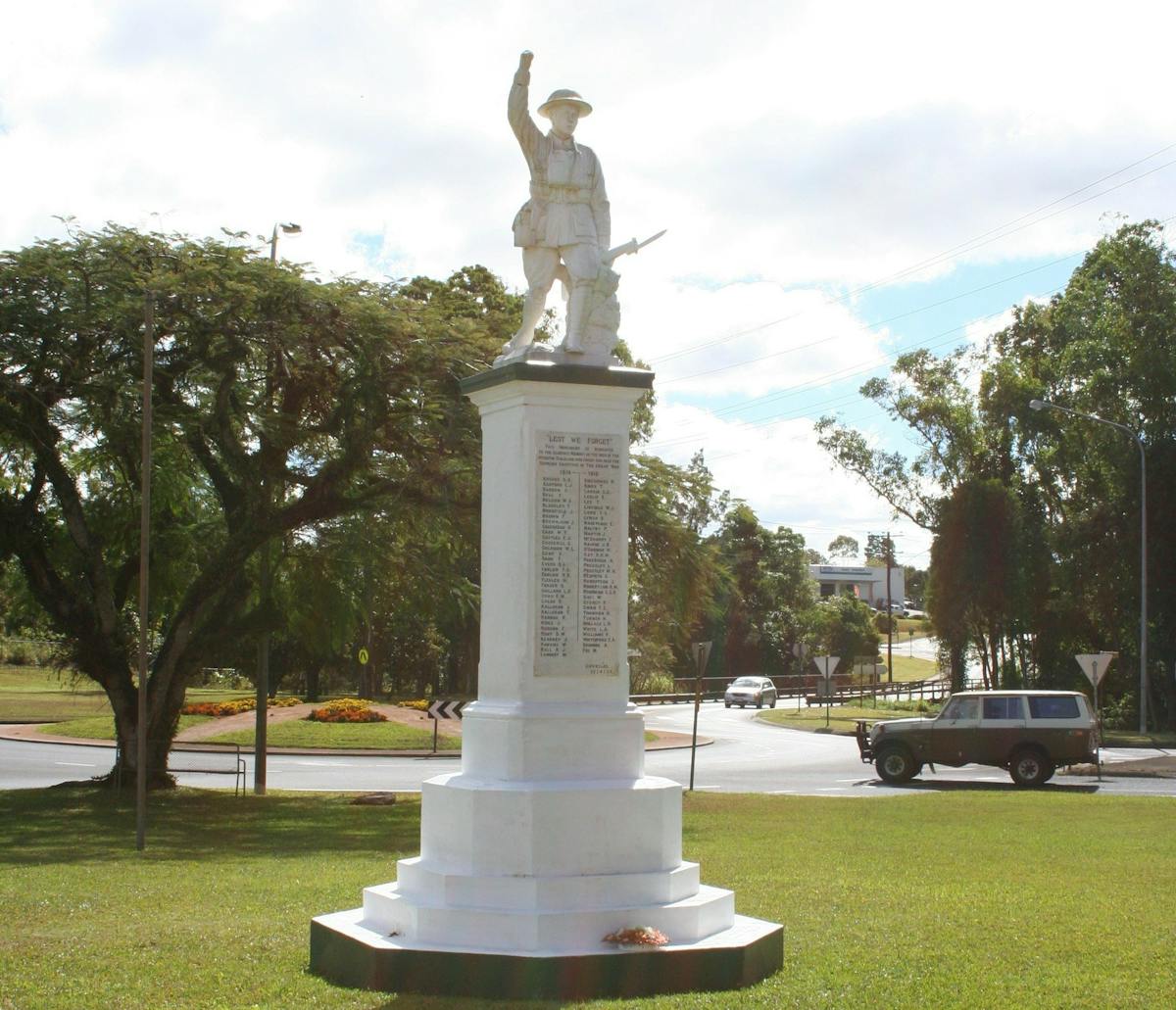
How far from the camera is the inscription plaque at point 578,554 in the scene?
353 inches

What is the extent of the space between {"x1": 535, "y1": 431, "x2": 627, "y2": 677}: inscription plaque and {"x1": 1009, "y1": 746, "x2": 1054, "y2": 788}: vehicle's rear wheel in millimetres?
20397

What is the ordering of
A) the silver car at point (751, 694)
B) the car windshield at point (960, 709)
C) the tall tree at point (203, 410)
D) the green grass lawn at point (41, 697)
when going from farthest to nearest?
the silver car at point (751, 694), the green grass lawn at point (41, 697), the car windshield at point (960, 709), the tall tree at point (203, 410)

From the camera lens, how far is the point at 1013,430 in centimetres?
5631

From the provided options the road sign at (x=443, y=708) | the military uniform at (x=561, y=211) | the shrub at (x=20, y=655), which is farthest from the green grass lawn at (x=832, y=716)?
the shrub at (x=20, y=655)

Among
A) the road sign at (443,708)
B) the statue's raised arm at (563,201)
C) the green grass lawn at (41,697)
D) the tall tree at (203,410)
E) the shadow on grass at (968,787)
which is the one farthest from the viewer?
the green grass lawn at (41,697)

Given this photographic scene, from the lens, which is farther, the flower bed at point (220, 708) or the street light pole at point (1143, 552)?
the flower bed at point (220, 708)

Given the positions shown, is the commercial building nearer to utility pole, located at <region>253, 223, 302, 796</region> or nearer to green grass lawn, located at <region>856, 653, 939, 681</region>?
green grass lawn, located at <region>856, 653, 939, 681</region>

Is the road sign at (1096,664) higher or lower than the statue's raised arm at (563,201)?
lower

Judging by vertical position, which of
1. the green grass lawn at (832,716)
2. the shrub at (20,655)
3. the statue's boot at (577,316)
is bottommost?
the green grass lawn at (832,716)

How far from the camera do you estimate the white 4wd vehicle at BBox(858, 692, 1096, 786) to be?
27.3 m

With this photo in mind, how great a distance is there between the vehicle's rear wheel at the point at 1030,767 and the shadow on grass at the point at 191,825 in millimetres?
11581

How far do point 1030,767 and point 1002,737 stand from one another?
0.76 m

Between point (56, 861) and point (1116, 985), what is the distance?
11085 mm

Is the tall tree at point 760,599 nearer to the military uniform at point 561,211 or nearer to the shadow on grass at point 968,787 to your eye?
the shadow on grass at point 968,787
